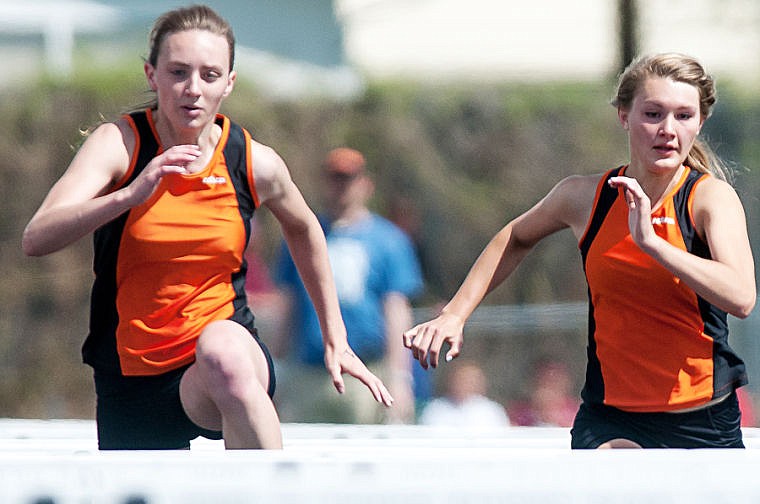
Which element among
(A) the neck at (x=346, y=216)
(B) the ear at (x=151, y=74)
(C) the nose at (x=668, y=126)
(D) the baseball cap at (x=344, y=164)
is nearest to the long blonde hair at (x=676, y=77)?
(C) the nose at (x=668, y=126)

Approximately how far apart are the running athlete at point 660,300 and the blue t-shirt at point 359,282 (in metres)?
2.51

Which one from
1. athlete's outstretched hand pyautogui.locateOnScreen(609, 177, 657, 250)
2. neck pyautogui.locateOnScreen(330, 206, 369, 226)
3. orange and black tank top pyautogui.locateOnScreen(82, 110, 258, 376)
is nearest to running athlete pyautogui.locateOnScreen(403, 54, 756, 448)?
athlete's outstretched hand pyautogui.locateOnScreen(609, 177, 657, 250)

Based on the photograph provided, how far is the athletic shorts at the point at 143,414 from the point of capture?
12.5 feet

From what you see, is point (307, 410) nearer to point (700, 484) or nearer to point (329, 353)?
point (329, 353)

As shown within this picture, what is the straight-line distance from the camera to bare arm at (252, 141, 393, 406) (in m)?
3.80

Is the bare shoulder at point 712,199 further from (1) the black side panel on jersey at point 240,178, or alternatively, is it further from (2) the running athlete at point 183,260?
(1) the black side panel on jersey at point 240,178

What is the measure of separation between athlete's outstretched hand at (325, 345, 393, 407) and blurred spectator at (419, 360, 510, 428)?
9.74 ft

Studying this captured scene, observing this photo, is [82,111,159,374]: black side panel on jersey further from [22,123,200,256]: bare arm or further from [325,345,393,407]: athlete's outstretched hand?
[325,345,393,407]: athlete's outstretched hand

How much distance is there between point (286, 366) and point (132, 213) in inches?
131

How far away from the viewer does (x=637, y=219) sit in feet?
10.7

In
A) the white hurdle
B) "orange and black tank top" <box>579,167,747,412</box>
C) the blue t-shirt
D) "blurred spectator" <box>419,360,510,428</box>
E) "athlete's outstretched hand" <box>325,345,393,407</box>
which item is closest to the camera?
the white hurdle

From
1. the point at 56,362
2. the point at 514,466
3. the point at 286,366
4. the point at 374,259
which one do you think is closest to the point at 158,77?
the point at 514,466

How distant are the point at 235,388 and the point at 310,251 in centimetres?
63

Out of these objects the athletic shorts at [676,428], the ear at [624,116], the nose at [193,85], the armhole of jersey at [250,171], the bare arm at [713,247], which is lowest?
the athletic shorts at [676,428]
